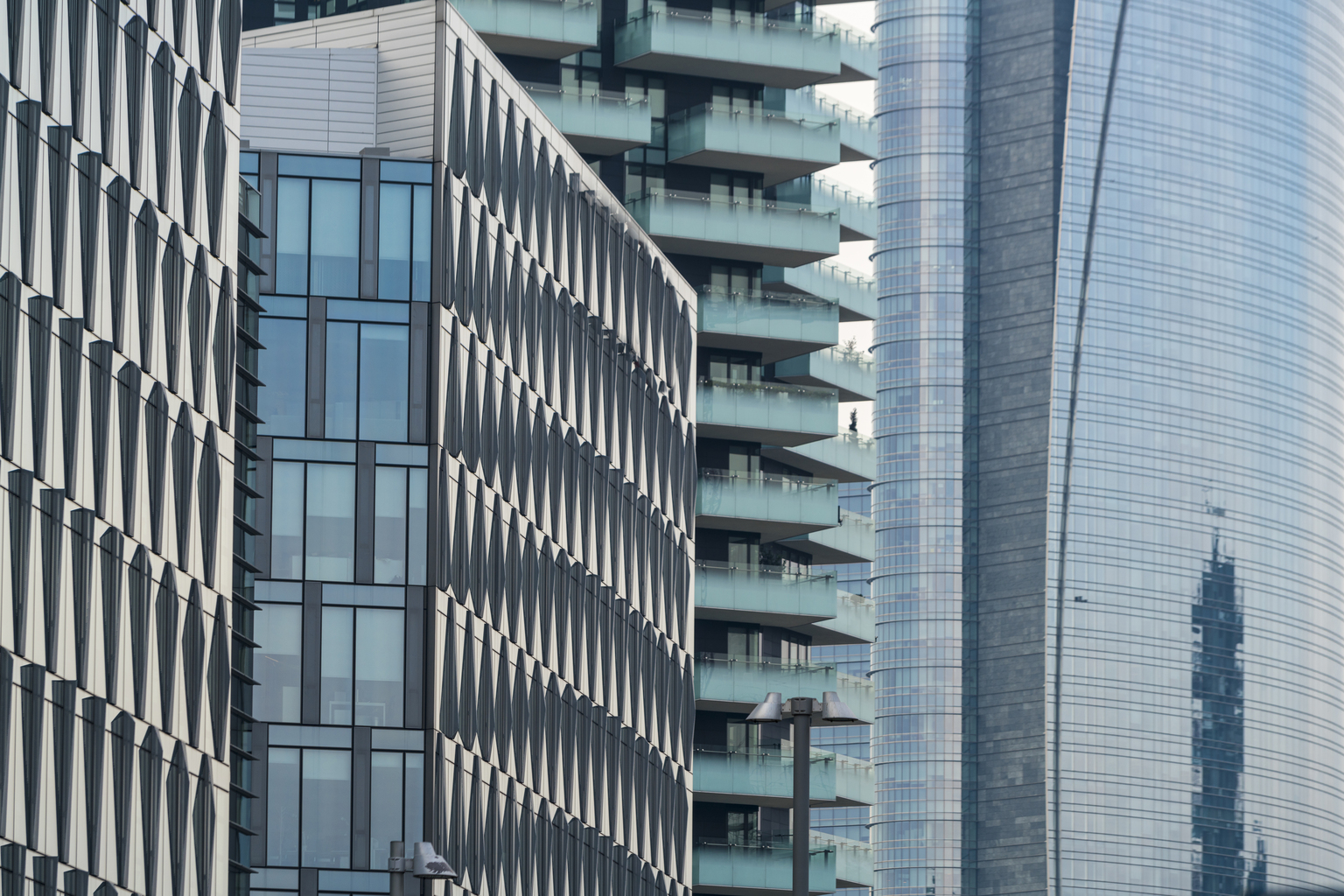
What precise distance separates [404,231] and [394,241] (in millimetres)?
328

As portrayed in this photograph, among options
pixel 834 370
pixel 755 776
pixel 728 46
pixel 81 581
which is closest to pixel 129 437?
pixel 81 581

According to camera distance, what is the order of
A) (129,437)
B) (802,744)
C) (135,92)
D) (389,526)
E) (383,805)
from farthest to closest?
1. (389,526)
2. (383,805)
3. (135,92)
4. (129,437)
5. (802,744)

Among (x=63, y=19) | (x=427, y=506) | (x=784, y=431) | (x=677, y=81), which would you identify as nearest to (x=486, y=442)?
(x=427, y=506)

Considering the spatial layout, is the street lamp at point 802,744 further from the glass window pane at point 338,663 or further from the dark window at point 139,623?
the glass window pane at point 338,663

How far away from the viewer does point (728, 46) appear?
8738cm

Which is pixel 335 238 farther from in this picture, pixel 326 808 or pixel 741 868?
pixel 741 868

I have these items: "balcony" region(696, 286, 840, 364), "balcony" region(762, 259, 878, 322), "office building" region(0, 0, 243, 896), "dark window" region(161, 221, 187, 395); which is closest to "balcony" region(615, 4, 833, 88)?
"balcony" region(762, 259, 878, 322)

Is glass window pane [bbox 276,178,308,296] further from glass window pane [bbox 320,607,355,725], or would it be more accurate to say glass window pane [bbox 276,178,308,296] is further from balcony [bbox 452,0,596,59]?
balcony [bbox 452,0,596,59]

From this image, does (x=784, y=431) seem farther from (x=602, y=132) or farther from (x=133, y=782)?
(x=133, y=782)

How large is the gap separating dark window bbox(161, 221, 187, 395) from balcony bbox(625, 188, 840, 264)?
40709 millimetres

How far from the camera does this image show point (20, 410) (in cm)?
3762

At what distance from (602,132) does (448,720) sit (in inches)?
1257

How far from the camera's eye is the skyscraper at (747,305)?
82250 mm

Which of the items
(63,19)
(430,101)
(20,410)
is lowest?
(20,410)
